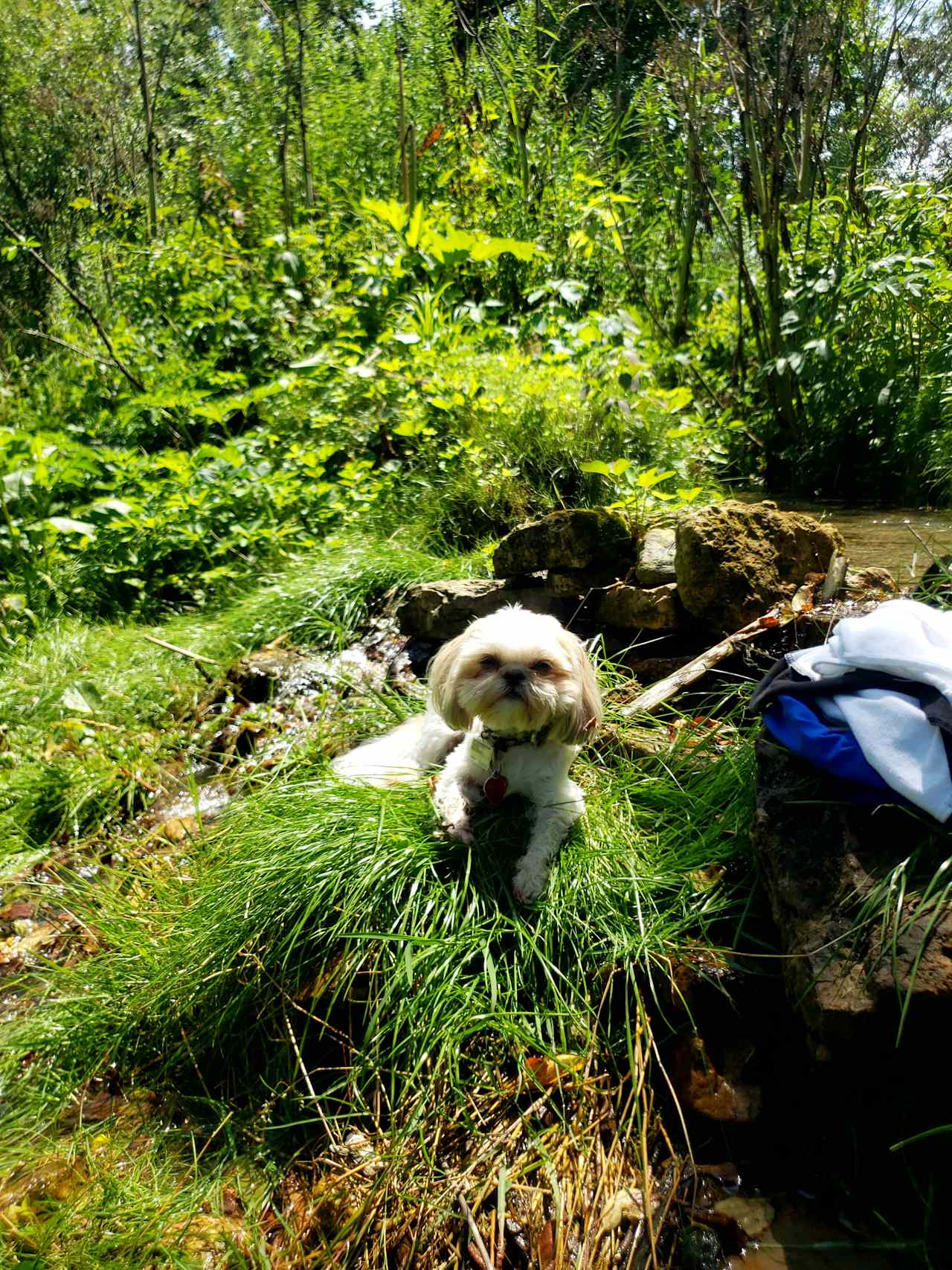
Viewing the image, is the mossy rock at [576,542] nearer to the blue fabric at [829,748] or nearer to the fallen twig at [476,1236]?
the blue fabric at [829,748]

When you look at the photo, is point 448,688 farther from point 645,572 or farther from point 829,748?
point 645,572

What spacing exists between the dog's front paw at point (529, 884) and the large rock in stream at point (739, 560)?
140 cm

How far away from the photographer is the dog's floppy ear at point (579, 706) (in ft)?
8.98

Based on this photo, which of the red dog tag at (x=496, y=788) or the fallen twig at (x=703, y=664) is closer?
the red dog tag at (x=496, y=788)

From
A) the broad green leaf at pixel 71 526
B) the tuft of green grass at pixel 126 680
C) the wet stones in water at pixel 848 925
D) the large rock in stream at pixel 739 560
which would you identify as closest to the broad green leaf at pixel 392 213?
the tuft of green grass at pixel 126 680

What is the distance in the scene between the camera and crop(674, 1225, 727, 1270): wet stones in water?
2.03m

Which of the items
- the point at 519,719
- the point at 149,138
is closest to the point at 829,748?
the point at 519,719

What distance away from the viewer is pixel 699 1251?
204 centimetres

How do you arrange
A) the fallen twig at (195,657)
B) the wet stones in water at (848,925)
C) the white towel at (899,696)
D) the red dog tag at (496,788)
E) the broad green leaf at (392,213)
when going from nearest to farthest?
the wet stones in water at (848,925)
the white towel at (899,696)
the red dog tag at (496,788)
the fallen twig at (195,657)
the broad green leaf at (392,213)

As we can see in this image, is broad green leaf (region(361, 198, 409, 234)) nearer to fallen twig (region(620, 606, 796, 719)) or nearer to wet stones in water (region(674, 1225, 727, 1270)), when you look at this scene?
fallen twig (region(620, 606, 796, 719))

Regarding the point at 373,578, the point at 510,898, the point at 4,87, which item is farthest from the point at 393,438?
the point at 4,87

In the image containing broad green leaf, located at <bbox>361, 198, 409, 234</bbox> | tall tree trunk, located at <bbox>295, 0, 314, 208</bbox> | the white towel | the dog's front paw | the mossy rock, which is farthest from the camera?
tall tree trunk, located at <bbox>295, 0, 314, 208</bbox>

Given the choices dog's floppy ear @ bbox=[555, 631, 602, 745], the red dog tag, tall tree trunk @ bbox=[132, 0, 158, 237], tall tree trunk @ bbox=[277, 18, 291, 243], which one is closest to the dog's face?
dog's floppy ear @ bbox=[555, 631, 602, 745]

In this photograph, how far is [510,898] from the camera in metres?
2.62
